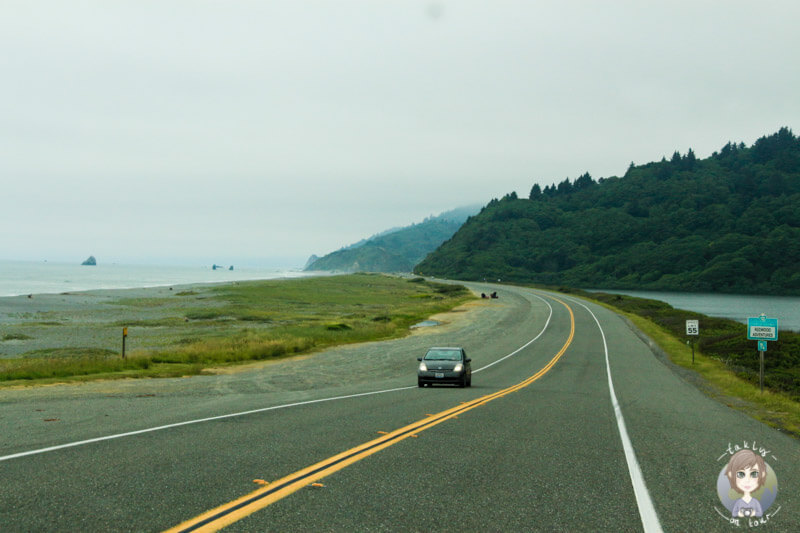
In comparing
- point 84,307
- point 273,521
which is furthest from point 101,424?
point 84,307

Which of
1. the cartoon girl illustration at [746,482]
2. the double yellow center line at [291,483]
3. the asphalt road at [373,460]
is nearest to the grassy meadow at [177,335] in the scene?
the asphalt road at [373,460]

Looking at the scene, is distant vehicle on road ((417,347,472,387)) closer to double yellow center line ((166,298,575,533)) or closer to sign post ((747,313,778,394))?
double yellow center line ((166,298,575,533))

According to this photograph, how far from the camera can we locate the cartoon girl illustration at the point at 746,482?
240 inches

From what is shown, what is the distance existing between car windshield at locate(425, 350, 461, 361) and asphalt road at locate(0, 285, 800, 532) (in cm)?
281

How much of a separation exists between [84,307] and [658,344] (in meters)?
67.9

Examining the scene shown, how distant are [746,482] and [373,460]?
15.0 feet

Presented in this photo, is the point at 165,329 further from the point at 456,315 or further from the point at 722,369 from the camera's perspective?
the point at 722,369

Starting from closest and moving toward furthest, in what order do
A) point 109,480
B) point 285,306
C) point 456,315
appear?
point 109,480 → point 456,315 → point 285,306

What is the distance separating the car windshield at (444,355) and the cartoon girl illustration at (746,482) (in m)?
14.0

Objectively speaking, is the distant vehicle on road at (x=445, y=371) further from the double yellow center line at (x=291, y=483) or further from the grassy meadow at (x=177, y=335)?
the grassy meadow at (x=177, y=335)

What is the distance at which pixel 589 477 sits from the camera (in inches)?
290

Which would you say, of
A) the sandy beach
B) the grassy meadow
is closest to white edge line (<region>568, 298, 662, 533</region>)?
the grassy meadow

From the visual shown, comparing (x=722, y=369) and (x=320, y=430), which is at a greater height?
(x=320, y=430)

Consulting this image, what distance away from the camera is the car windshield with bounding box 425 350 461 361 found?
66.7 feet
